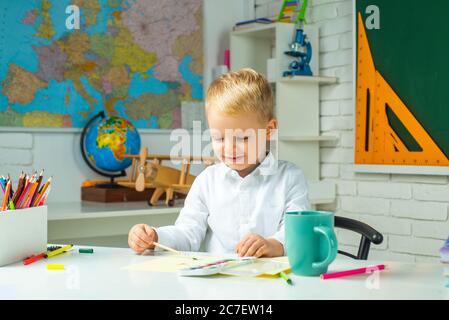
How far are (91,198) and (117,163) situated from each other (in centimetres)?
19

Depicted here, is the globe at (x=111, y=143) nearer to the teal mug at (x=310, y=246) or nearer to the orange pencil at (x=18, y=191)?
the orange pencil at (x=18, y=191)

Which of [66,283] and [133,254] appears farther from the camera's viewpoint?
[133,254]

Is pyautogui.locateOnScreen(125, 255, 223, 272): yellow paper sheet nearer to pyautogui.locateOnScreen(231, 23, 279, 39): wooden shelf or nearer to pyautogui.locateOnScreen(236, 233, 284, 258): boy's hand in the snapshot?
pyautogui.locateOnScreen(236, 233, 284, 258): boy's hand

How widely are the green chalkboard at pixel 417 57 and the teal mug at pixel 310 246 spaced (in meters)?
1.62

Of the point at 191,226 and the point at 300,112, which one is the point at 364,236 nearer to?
the point at 191,226

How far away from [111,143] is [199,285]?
5.90 feet

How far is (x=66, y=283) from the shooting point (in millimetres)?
1071

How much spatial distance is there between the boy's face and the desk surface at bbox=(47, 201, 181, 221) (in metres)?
0.99

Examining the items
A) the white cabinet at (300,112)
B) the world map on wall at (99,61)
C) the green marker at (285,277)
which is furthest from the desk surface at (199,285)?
the white cabinet at (300,112)

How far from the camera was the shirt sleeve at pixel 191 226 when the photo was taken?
152 centimetres

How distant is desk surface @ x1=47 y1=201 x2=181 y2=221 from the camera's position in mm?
2379

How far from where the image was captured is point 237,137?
4.90ft

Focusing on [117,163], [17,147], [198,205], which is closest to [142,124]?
[117,163]
